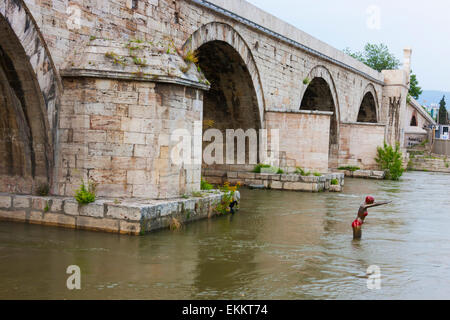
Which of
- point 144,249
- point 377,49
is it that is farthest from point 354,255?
point 377,49

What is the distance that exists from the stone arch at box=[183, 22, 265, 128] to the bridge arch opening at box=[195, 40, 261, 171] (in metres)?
0.10

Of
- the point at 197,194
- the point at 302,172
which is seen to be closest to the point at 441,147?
the point at 302,172

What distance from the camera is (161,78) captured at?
6805mm

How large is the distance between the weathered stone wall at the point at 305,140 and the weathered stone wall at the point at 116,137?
6114mm

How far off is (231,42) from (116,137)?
17.1ft

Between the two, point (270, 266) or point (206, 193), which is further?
point (206, 193)

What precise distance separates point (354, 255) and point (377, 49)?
40.6m

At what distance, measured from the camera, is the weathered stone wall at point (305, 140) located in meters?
12.4

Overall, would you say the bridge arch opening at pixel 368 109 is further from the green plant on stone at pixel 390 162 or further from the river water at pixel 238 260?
the river water at pixel 238 260

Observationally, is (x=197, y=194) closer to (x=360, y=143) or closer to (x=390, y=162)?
(x=390, y=162)

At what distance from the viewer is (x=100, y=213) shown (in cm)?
631

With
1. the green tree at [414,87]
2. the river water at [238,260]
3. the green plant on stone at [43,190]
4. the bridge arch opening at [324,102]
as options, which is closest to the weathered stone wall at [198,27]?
the bridge arch opening at [324,102]

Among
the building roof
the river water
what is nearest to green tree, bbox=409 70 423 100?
the building roof

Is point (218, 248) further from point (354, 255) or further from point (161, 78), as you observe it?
point (161, 78)
